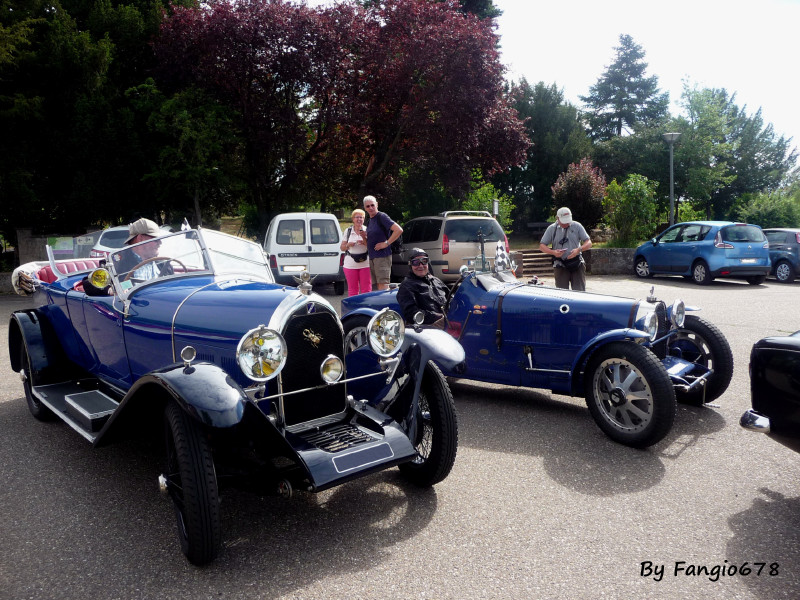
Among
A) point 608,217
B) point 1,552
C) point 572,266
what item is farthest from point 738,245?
point 1,552

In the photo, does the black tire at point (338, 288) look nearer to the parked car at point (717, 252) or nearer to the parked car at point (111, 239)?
the parked car at point (111, 239)

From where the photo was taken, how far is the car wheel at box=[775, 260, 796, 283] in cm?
1558

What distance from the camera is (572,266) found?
768cm

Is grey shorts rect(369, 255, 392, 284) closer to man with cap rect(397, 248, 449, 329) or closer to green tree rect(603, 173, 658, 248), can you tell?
man with cap rect(397, 248, 449, 329)

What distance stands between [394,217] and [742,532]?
19.7m

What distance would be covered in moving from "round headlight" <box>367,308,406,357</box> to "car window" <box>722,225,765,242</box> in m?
13.7

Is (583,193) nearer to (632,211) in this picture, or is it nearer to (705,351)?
(632,211)

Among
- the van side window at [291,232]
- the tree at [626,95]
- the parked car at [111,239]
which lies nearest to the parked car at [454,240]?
the van side window at [291,232]

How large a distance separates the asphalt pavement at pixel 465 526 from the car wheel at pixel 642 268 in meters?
13.0

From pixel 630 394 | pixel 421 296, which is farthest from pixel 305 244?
pixel 630 394

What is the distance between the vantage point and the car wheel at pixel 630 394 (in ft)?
13.5

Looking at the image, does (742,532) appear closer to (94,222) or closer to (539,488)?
(539,488)

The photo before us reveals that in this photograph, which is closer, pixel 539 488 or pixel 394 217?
pixel 539 488

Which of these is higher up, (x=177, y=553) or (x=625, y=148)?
(x=625, y=148)
